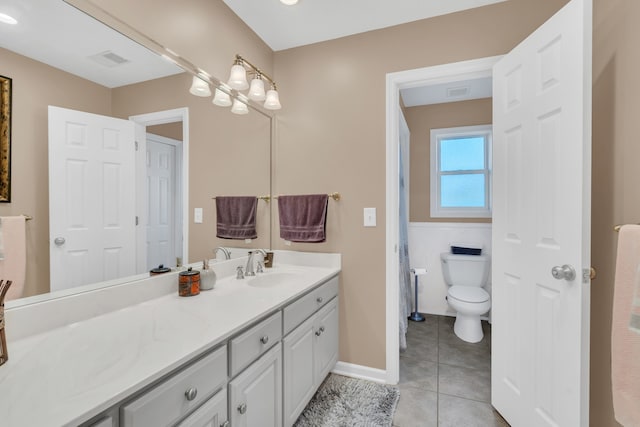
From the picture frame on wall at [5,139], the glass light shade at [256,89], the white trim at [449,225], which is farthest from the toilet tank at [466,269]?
the picture frame on wall at [5,139]

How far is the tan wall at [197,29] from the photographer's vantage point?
4.35 ft

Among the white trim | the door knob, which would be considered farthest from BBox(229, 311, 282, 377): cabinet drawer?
the white trim

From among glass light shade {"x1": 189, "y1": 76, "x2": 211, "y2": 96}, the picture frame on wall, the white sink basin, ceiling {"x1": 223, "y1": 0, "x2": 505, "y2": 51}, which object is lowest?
the white sink basin

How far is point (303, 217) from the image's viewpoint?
2.20 metres

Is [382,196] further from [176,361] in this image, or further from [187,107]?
[176,361]

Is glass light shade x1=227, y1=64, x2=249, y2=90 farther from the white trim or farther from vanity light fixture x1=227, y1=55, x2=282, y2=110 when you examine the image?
the white trim

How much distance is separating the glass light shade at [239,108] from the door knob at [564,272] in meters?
2.01

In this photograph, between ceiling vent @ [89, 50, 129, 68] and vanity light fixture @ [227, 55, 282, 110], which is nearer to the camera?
ceiling vent @ [89, 50, 129, 68]

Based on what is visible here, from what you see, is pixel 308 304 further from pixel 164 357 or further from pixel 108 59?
pixel 108 59

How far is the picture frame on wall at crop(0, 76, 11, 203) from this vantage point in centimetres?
93

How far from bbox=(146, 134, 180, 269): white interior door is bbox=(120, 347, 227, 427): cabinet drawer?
0.69m

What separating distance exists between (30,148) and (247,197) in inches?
48.9

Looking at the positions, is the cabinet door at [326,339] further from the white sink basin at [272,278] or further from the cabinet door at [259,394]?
the cabinet door at [259,394]

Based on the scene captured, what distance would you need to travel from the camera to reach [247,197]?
2143mm
